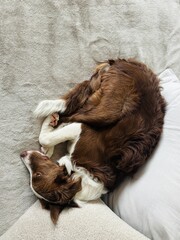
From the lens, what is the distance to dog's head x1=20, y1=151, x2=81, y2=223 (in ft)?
6.00

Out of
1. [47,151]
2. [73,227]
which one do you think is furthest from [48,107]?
[73,227]

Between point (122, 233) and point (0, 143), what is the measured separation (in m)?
0.76

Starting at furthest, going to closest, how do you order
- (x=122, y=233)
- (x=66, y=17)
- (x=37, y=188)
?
(x=66, y=17) < (x=37, y=188) < (x=122, y=233)

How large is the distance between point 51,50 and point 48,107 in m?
0.37

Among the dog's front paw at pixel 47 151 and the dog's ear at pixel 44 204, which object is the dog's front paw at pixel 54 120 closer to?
the dog's front paw at pixel 47 151

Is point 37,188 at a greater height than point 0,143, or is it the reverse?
point 0,143

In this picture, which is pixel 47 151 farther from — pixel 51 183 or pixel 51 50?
pixel 51 50

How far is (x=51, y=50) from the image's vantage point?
2.14m

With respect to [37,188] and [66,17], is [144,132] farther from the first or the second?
[66,17]

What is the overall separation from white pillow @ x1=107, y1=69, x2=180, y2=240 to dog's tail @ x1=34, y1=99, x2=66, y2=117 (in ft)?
1.78

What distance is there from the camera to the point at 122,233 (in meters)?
1.72

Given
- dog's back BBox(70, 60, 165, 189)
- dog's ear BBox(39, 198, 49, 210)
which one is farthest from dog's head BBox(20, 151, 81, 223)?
dog's back BBox(70, 60, 165, 189)

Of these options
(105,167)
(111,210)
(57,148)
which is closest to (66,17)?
(57,148)

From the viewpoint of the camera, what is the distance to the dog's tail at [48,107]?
1.98m
